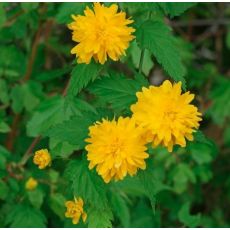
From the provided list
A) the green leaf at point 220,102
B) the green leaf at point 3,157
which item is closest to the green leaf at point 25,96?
the green leaf at point 3,157

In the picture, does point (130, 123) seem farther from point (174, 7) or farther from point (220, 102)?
point (220, 102)

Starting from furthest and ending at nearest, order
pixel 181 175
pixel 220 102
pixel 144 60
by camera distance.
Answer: pixel 220 102 < pixel 181 175 < pixel 144 60

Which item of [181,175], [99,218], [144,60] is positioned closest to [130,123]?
[99,218]

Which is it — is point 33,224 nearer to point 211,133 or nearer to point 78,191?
point 78,191

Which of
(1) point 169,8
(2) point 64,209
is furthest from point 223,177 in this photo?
(1) point 169,8

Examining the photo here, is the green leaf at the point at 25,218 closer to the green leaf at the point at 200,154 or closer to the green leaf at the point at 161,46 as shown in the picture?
the green leaf at the point at 161,46

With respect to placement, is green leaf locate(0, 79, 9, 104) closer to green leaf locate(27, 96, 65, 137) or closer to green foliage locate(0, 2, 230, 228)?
green foliage locate(0, 2, 230, 228)
